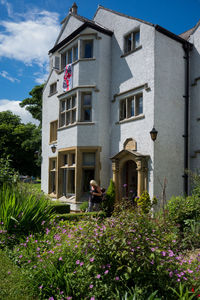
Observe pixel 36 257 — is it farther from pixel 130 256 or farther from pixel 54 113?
pixel 54 113

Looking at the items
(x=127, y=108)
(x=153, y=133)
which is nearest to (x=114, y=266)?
(x=153, y=133)

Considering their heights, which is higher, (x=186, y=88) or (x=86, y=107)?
(x=186, y=88)

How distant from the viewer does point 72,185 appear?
1504 cm

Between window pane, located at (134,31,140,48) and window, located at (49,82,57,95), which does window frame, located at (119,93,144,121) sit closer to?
window pane, located at (134,31,140,48)

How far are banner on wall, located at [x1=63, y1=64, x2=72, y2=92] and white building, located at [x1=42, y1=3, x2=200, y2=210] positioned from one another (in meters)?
→ 0.22

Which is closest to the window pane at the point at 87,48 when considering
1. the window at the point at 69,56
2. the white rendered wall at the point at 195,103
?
the window at the point at 69,56

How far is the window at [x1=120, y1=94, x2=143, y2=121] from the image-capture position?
497 inches

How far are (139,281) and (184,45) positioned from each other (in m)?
11.6

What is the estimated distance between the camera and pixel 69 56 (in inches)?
617

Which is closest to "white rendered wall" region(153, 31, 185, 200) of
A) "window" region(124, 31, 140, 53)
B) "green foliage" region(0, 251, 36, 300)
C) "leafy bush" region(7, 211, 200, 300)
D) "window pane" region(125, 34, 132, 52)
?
"window" region(124, 31, 140, 53)

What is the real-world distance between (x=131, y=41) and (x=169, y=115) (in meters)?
4.22

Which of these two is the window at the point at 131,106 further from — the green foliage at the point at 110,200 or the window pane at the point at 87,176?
the green foliage at the point at 110,200

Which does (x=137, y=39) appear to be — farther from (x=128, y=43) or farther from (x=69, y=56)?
(x=69, y=56)

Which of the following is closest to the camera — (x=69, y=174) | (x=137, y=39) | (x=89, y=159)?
(x=137, y=39)
